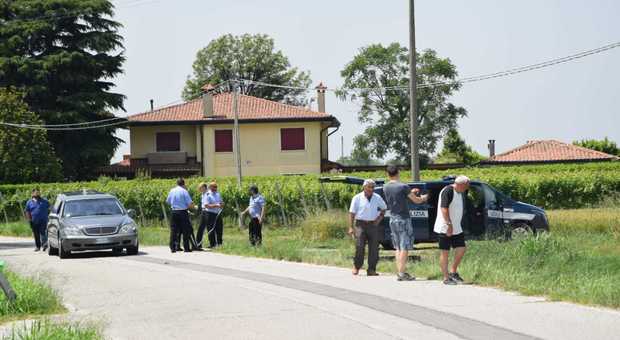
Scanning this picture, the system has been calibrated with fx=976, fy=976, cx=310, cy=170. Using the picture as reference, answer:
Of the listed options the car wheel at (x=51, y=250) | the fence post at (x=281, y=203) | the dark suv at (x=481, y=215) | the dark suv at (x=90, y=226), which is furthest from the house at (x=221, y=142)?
the dark suv at (x=481, y=215)

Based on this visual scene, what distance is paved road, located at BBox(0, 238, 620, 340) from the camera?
10.1 m

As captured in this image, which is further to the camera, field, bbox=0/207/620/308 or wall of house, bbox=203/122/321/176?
wall of house, bbox=203/122/321/176

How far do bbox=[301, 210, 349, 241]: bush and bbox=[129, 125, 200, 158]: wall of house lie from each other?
128 feet

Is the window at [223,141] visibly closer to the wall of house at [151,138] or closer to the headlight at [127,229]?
the wall of house at [151,138]

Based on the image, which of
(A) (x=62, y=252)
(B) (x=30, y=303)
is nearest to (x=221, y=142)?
(A) (x=62, y=252)

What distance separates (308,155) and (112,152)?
1285 centimetres

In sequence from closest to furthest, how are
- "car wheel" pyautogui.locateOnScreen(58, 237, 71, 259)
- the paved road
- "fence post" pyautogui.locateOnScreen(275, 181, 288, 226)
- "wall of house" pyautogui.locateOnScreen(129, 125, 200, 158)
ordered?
the paved road → "car wheel" pyautogui.locateOnScreen(58, 237, 71, 259) → "fence post" pyautogui.locateOnScreen(275, 181, 288, 226) → "wall of house" pyautogui.locateOnScreen(129, 125, 200, 158)

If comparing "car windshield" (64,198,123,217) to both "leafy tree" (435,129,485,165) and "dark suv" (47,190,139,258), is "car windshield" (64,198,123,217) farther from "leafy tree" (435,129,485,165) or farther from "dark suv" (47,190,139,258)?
"leafy tree" (435,129,485,165)

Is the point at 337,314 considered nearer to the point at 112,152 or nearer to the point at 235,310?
the point at 235,310

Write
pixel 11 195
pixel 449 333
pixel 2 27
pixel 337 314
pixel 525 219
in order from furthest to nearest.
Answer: pixel 2 27, pixel 11 195, pixel 525 219, pixel 337 314, pixel 449 333

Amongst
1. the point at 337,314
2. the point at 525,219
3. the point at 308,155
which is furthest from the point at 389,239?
the point at 308,155

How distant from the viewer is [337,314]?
453 inches

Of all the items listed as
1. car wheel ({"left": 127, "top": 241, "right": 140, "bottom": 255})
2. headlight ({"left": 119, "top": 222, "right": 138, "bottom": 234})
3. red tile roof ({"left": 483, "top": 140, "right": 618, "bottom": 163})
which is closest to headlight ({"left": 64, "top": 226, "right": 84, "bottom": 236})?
headlight ({"left": 119, "top": 222, "right": 138, "bottom": 234})

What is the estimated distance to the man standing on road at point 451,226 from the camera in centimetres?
1450
